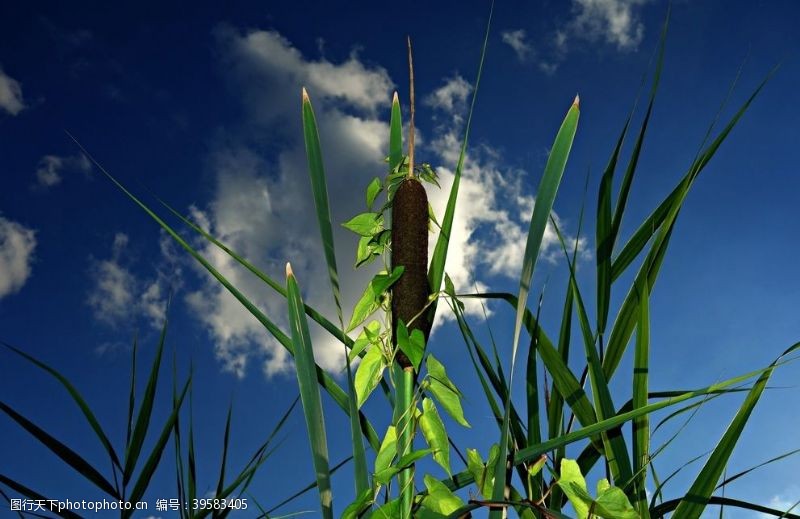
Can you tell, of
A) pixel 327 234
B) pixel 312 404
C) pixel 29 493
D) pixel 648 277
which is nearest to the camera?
pixel 312 404

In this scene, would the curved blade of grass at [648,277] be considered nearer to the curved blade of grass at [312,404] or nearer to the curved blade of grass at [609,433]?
the curved blade of grass at [609,433]

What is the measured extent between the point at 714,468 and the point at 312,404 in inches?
27.9

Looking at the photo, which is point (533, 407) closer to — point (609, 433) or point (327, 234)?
point (609, 433)

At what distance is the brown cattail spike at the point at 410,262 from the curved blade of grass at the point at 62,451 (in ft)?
4.43

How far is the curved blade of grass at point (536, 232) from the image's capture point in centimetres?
89

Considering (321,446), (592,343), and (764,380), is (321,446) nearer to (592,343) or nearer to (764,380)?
(592,343)

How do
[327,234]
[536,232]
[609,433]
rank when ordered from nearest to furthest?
[536,232] → [327,234] → [609,433]

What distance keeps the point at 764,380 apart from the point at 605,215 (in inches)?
17.1

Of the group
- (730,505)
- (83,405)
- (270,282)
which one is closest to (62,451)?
(83,405)

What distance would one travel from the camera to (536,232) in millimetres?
907

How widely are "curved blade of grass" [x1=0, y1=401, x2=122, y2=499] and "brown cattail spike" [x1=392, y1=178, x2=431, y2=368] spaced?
4.43 ft

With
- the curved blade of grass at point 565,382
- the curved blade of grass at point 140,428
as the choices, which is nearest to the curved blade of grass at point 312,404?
the curved blade of grass at point 565,382

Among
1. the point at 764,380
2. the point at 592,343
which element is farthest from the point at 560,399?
the point at 764,380

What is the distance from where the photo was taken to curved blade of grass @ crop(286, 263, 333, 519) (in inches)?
40.0
